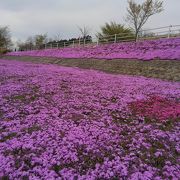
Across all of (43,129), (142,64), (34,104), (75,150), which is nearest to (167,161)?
(75,150)

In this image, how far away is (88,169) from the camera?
7207 millimetres

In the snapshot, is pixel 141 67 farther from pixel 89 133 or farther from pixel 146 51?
pixel 89 133

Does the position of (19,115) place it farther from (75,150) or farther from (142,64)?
(142,64)

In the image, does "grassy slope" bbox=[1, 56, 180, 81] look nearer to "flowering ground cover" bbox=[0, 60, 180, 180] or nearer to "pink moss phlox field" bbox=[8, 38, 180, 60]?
"pink moss phlox field" bbox=[8, 38, 180, 60]

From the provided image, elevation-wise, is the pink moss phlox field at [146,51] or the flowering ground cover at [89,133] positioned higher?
the pink moss phlox field at [146,51]

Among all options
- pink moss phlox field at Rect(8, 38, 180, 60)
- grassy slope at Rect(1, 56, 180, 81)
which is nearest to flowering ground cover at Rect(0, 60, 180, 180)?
grassy slope at Rect(1, 56, 180, 81)

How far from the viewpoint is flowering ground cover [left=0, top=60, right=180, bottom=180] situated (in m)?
7.20

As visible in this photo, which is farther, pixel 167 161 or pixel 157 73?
pixel 157 73

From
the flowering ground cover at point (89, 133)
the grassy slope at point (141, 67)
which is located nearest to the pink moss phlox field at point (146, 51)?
the grassy slope at point (141, 67)

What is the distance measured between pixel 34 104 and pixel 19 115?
155cm

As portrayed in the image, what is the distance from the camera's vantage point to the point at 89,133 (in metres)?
9.38

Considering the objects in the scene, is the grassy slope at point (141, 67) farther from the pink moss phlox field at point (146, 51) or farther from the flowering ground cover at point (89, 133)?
the flowering ground cover at point (89, 133)

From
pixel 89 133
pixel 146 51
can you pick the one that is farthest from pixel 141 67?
pixel 89 133

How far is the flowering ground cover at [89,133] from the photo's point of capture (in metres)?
7.20
